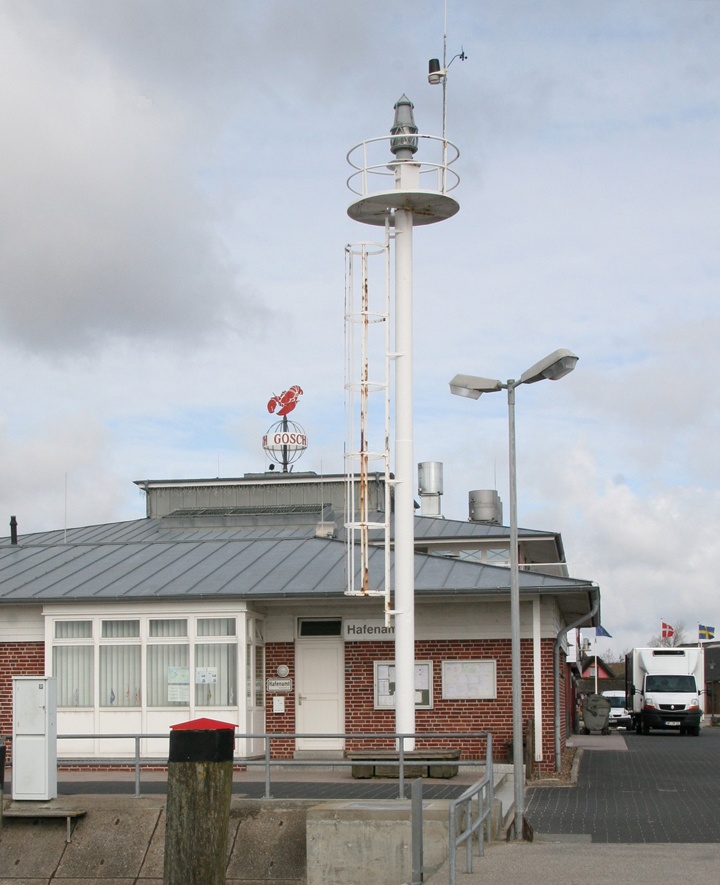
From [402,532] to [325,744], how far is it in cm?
532

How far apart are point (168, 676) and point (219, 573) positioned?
2229 mm

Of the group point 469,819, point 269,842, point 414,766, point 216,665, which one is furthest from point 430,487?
point 469,819

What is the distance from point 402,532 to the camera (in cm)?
1967

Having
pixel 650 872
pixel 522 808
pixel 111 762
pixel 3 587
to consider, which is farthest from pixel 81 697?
pixel 650 872

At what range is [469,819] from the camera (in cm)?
1248

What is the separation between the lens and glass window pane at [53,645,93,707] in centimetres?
2267

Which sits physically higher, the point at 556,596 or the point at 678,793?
the point at 556,596

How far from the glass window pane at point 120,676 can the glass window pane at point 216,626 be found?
3.91 ft

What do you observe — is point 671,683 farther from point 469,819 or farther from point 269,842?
point 469,819

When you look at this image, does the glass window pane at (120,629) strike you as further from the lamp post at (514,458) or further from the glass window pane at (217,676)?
the lamp post at (514,458)

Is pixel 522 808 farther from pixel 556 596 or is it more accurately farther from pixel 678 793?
pixel 556 596

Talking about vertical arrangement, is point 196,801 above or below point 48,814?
above

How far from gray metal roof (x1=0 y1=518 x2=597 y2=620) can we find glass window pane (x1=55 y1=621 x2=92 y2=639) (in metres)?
0.55

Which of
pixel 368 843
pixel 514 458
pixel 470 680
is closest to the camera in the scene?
pixel 368 843
